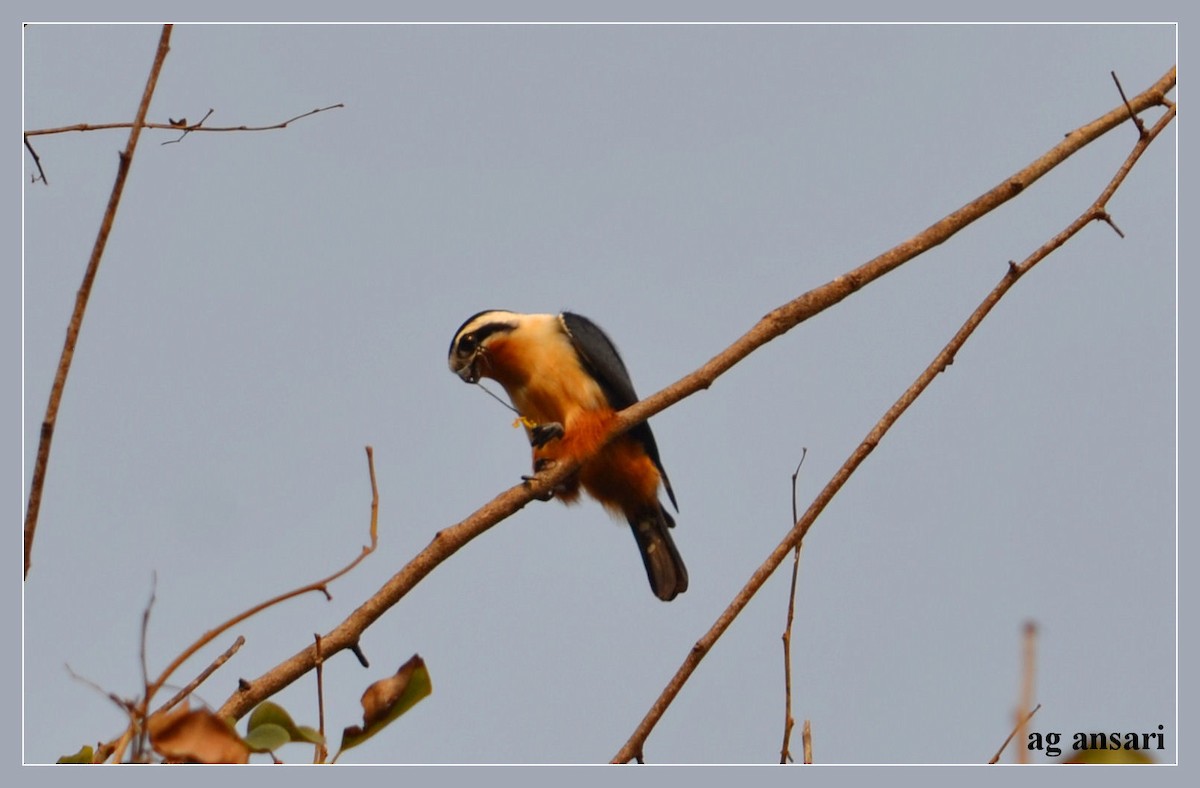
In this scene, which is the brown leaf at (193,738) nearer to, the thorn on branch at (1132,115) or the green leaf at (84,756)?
the green leaf at (84,756)

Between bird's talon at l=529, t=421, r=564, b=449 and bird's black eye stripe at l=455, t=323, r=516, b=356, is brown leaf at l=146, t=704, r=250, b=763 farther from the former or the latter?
bird's black eye stripe at l=455, t=323, r=516, b=356

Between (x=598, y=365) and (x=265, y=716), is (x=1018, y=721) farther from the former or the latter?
(x=598, y=365)

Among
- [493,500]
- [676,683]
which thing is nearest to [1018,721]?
[676,683]

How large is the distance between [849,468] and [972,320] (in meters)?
0.74

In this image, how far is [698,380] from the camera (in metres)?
4.51

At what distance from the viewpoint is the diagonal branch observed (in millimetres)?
3705

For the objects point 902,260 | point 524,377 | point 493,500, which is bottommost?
point 493,500

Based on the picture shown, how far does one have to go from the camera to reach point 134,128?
11.1 ft

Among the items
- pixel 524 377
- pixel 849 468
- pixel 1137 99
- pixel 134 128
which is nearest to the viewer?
pixel 134 128

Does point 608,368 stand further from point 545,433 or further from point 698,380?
point 698,380

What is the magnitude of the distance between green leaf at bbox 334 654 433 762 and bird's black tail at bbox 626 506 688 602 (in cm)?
522

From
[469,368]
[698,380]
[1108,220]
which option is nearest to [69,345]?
[698,380]

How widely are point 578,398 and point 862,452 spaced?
356 centimetres

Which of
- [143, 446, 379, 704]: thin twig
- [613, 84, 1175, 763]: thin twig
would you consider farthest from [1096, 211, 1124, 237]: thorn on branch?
[143, 446, 379, 704]: thin twig
